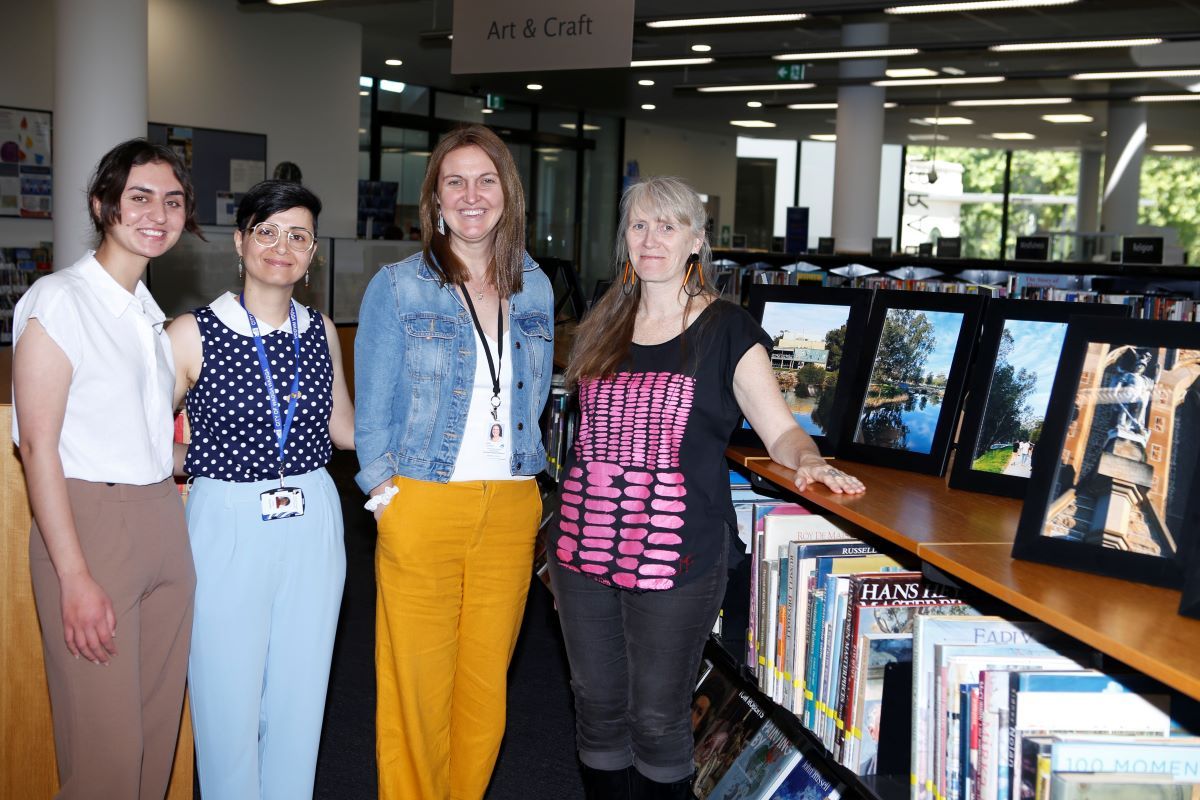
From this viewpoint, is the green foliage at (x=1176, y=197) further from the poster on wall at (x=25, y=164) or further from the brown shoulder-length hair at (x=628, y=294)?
the brown shoulder-length hair at (x=628, y=294)

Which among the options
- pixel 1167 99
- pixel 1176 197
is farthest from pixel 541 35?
pixel 1176 197

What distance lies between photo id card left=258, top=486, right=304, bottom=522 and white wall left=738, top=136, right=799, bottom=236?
20544 millimetres

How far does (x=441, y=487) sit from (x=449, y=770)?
0.80 meters

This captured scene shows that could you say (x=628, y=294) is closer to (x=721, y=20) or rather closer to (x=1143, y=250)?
(x=721, y=20)

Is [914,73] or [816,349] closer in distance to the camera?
Result: [816,349]

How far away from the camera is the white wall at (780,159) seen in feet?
72.9

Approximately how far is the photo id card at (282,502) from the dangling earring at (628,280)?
84cm

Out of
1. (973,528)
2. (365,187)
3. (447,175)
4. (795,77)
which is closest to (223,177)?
(365,187)

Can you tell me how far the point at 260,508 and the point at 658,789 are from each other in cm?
105

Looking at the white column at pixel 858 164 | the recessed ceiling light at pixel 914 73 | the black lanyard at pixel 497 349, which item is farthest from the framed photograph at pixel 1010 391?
the white column at pixel 858 164

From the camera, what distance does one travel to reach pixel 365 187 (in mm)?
12375

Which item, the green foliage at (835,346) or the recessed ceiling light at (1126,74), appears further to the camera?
the recessed ceiling light at (1126,74)

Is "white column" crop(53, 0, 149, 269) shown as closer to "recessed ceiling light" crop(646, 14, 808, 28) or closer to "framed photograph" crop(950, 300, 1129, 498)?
"recessed ceiling light" crop(646, 14, 808, 28)

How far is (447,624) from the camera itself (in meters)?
2.63
